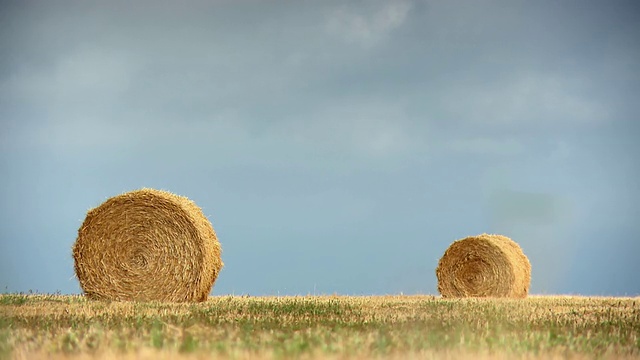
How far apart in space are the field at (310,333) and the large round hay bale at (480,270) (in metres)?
7.31

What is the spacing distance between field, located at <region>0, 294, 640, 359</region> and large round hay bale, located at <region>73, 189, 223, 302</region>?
2451 millimetres

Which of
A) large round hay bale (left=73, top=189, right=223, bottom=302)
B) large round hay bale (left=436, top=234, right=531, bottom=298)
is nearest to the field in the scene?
large round hay bale (left=73, top=189, right=223, bottom=302)

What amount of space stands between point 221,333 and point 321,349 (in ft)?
5.89

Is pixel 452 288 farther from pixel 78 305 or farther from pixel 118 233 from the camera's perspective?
pixel 78 305

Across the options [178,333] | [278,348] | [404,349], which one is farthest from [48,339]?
[404,349]

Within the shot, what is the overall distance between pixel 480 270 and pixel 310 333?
42.3 ft

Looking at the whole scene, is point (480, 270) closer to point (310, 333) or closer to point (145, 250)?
point (145, 250)

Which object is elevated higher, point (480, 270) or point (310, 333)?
point (480, 270)

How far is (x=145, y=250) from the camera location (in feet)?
49.3

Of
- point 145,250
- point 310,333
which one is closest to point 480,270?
point 145,250

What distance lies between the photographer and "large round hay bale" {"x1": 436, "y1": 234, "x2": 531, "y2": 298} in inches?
774

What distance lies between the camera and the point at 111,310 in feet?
37.4

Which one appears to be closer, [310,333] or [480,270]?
[310,333]

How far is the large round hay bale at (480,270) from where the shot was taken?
64.5ft
